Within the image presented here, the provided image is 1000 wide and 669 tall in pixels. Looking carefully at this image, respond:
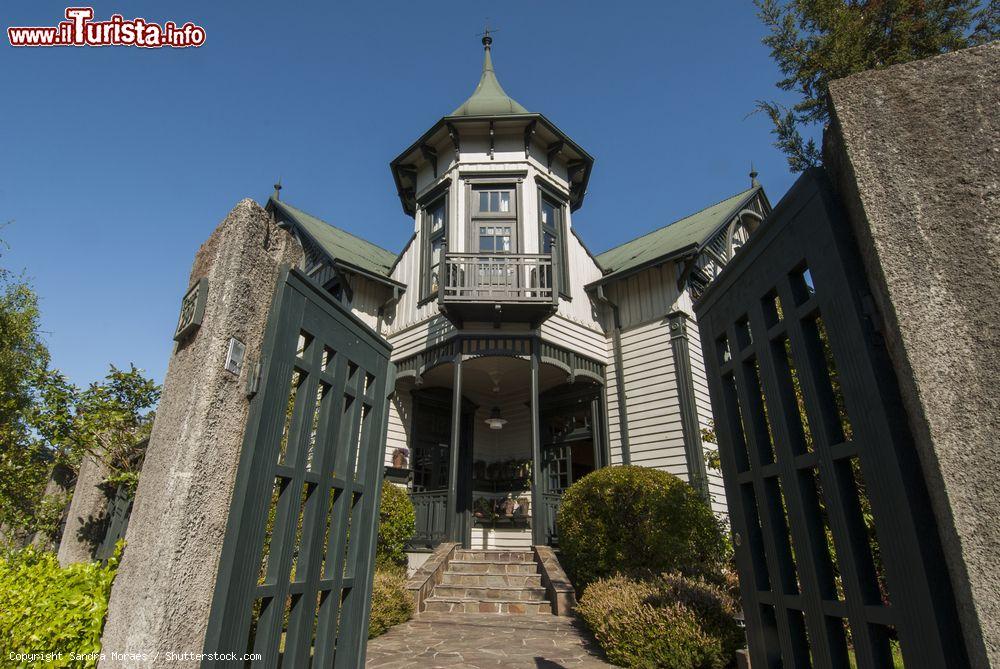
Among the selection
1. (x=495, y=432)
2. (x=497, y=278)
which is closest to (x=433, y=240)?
(x=497, y=278)

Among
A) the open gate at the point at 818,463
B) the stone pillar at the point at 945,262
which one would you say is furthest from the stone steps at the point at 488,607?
the stone pillar at the point at 945,262

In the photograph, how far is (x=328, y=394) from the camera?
3180mm

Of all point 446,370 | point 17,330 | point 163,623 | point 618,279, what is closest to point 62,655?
point 163,623

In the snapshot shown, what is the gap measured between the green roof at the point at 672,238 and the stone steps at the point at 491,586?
21.9ft

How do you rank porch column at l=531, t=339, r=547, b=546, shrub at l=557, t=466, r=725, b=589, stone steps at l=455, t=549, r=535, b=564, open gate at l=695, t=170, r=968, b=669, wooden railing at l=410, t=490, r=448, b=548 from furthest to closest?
wooden railing at l=410, t=490, r=448, b=548
porch column at l=531, t=339, r=547, b=546
stone steps at l=455, t=549, r=535, b=564
shrub at l=557, t=466, r=725, b=589
open gate at l=695, t=170, r=968, b=669

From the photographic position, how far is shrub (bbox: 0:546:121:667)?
2.39m

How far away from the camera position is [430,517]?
10750 millimetres

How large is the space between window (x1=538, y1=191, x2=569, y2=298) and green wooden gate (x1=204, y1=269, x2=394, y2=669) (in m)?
9.05

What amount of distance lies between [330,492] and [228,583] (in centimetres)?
88

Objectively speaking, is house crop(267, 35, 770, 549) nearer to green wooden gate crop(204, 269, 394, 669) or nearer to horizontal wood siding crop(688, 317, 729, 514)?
horizontal wood siding crop(688, 317, 729, 514)

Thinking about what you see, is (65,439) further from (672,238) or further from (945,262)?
(672,238)

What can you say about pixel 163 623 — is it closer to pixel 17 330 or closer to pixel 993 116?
pixel 993 116

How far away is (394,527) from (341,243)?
29.3 feet

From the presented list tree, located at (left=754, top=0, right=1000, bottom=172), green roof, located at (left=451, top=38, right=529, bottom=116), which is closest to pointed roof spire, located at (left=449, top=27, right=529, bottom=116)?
green roof, located at (left=451, top=38, right=529, bottom=116)
